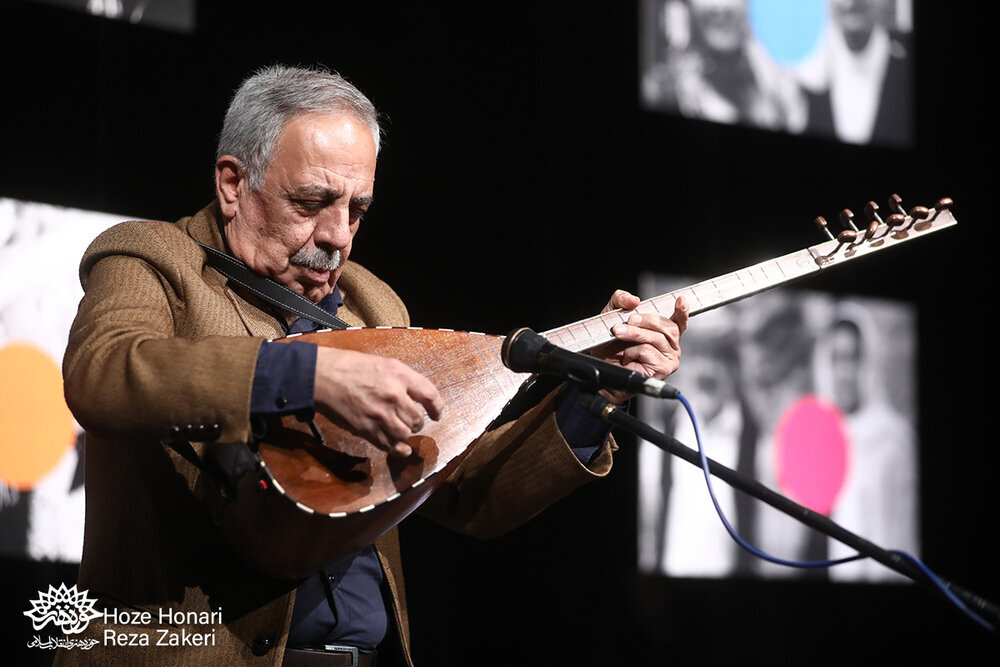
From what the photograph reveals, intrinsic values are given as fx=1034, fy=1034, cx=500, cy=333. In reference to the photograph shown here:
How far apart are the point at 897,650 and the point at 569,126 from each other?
83.3 inches

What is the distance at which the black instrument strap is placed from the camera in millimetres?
1828

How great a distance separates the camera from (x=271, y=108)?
188 cm

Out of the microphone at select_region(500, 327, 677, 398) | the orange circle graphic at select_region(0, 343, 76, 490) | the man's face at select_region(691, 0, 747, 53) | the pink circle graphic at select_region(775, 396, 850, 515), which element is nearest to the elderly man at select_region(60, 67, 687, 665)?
the microphone at select_region(500, 327, 677, 398)

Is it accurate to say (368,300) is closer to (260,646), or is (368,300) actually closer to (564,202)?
(260,646)

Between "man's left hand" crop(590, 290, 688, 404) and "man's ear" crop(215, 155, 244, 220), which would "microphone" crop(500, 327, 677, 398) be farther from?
"man's ear" crop(215, 155, 244, 220)

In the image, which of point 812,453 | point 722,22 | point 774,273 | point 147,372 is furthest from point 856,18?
point 147,372

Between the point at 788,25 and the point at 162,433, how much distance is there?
2897 mm

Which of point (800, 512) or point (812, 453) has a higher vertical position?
point (812, 453)

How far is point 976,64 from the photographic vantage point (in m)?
3.90

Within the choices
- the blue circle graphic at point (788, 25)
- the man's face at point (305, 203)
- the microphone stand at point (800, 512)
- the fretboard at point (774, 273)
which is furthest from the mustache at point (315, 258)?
the blue circle graphic at point (788, 25)

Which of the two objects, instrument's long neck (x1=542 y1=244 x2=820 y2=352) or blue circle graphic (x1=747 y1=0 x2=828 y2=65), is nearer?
instrument's long neck (x1=542 y1=244 x2=820 y2=352)

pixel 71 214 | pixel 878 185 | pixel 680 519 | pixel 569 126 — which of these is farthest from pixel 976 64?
pixel 71 214

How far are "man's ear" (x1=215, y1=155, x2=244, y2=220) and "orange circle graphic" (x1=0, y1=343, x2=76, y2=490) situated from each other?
0.81 meters

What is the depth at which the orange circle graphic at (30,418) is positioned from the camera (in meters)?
2.38
